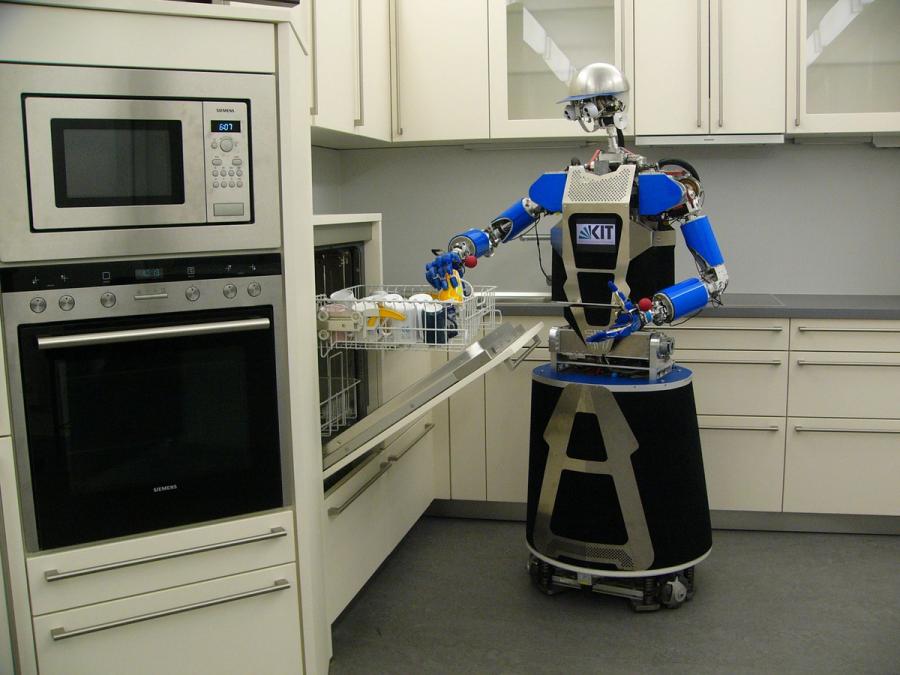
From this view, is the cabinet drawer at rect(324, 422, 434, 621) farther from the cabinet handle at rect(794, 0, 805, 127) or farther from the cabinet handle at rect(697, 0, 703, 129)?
the cabinet handle at rect(794, 0, 805, 127)

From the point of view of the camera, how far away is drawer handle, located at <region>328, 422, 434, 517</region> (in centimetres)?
250

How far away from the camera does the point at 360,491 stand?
269 cm

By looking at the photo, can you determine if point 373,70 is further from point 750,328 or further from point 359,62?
point 750,328

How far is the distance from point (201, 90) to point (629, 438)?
1511mm

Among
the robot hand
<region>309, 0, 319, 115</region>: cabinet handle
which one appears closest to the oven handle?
the robot hand

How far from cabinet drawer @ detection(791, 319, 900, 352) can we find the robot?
26.2 inches

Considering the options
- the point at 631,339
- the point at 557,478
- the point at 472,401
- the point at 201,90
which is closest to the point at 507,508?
the point at 472,401

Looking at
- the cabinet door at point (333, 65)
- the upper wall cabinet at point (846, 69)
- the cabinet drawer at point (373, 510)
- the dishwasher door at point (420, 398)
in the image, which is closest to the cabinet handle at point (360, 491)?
the cabinet drawer at point (373, 510)

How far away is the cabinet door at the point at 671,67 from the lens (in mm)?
3385

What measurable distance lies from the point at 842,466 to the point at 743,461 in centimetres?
33

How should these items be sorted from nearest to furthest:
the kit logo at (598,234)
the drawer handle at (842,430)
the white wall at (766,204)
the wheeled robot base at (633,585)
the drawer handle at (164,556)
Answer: the drawer handle at (164,556) < the kit logo at (598,234) < the wheeled robot base at (633,585) < the drawer handle at (842,430) < the white wall at (766,204)

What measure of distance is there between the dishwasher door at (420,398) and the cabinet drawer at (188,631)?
1.15 ft

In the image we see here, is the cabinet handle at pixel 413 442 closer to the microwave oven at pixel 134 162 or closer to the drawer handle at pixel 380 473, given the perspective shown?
the drawer handle at pixel 380 473

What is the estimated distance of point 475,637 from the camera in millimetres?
2682
